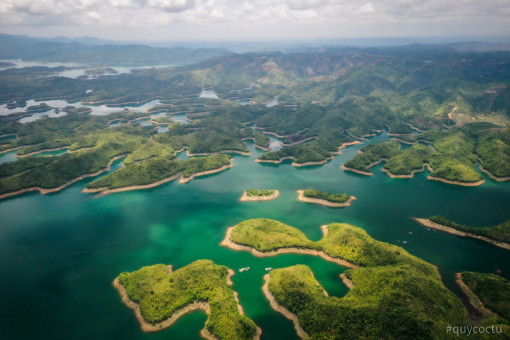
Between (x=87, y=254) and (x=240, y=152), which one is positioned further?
(x=240, y=152)

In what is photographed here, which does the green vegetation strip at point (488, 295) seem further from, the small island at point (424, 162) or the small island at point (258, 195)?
the small island at point (424, 162)

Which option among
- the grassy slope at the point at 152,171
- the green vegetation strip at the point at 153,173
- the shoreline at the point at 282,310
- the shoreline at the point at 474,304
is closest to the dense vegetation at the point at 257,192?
the green vegetation strip at the point at 153,173

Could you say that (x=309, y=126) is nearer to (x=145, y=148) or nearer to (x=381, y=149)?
(x=381, y=149)

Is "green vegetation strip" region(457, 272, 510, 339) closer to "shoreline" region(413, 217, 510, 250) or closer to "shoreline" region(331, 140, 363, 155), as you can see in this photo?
"shoreline" region(413, 217, 510, 250)

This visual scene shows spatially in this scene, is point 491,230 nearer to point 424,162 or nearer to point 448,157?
point 448,157

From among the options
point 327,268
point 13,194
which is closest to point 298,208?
point 327,268

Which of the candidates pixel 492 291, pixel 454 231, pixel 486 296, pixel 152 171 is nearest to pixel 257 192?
pixel 152 171
